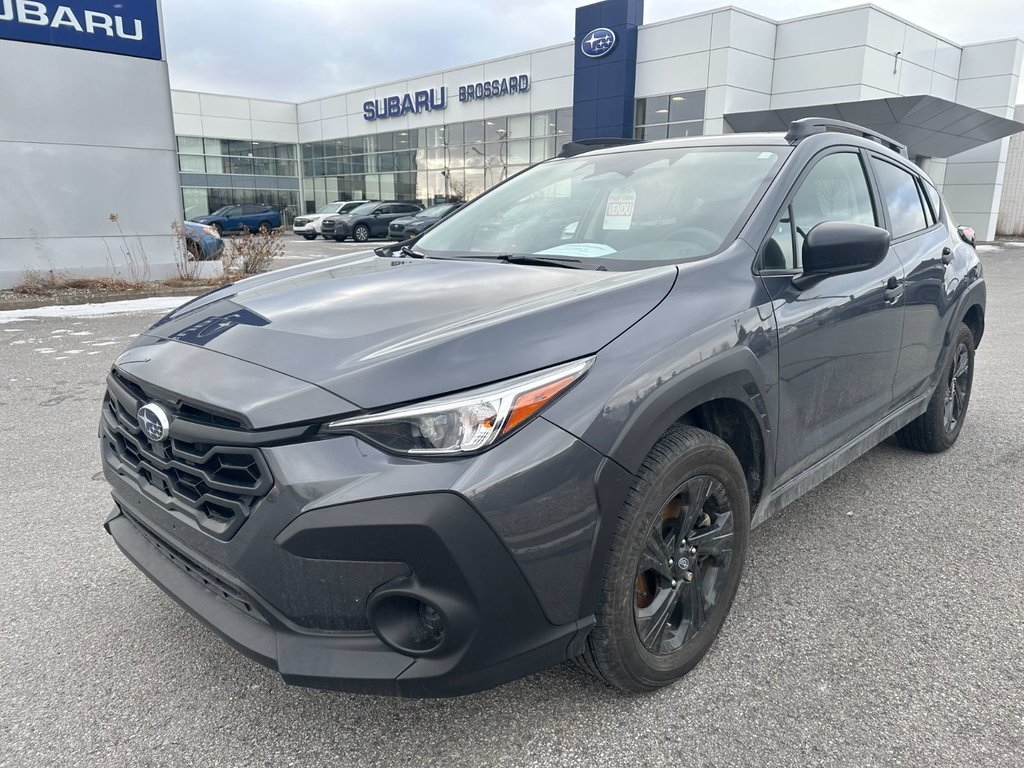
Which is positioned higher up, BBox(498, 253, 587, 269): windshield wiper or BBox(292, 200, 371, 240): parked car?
BBox(498, 253, 587, 269): windshield wiper

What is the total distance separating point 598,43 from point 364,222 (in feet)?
34.4

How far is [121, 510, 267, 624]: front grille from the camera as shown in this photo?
6.06ft

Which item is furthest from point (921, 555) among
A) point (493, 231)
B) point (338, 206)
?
point (338, 206)

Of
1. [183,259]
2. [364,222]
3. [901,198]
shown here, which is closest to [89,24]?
[183,259]

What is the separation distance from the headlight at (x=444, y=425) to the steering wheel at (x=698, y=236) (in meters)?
1.16

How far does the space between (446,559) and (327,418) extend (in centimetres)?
43

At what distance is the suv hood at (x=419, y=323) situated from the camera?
1.79 metres

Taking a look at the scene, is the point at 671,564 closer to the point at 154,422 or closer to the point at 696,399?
the point at 696,399

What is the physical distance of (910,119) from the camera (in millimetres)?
21609

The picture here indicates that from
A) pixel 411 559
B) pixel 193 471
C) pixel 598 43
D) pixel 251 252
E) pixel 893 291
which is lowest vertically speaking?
pixel 251 252

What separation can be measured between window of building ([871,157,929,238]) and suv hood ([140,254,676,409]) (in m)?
1.86

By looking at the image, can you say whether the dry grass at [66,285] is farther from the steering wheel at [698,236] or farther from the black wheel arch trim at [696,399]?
the black wheel arch trim at [696,399]

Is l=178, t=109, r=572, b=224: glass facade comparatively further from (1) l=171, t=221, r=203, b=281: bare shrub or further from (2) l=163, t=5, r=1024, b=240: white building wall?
(1) l=171, t=221, r=203, b=281: bare shrub

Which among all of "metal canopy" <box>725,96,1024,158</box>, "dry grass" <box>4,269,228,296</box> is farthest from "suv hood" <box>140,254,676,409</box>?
"metal canopy" <box>725,96,1024,158</box>
